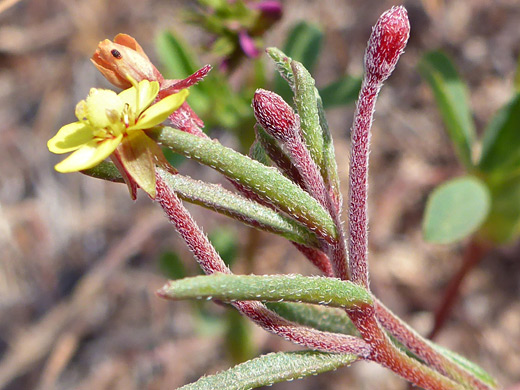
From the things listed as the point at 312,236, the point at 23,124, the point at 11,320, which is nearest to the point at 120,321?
the point at 11,320

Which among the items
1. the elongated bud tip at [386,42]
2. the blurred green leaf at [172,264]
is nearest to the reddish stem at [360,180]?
the elongated bud tip at [386,42]

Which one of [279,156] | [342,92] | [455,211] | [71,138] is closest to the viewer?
[71,138]

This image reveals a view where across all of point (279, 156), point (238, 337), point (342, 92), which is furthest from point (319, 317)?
point (238, 337)

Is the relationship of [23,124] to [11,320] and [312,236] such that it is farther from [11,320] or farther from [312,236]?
[312,236]

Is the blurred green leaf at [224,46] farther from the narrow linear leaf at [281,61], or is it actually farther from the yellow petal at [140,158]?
the yellow petal at [140,158]

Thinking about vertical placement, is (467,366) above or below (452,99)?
below

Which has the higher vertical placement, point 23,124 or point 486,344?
point 23,124

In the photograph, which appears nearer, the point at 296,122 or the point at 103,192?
the point at 296,122

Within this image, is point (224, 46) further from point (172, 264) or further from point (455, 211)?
point (172, 264)
